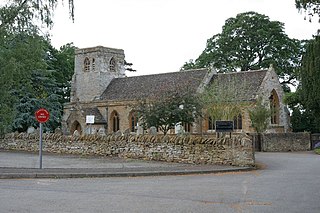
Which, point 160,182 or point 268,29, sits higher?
point 268,29

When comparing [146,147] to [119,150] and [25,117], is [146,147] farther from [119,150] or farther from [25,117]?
[25,117]

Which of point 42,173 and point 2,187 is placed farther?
point 42,173

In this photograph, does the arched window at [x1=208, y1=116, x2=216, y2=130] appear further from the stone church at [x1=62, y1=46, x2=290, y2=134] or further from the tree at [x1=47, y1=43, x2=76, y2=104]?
the tree at [x1=47, y1=43, x2=76, y2=104]

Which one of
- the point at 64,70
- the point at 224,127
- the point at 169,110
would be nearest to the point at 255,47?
the point at 64,70

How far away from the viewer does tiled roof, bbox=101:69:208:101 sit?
50.8 metres

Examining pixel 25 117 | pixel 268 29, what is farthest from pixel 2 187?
pixel 268 29

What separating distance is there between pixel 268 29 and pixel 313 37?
49.1 m

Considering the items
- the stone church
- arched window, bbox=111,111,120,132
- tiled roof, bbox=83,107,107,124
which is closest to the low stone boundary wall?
the stone church

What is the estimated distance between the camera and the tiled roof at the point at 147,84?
1999 inches

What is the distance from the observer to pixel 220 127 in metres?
24.2

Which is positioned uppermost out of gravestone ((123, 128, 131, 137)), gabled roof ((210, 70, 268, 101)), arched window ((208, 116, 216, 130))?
gabled roof ((210, 70, 268, 101))

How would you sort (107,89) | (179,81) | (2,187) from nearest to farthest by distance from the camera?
1. (2,187)
2. (179,81)
3. (107,89)

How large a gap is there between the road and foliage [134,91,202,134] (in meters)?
14.9

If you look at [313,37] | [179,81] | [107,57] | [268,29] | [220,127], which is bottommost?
[220,127]
